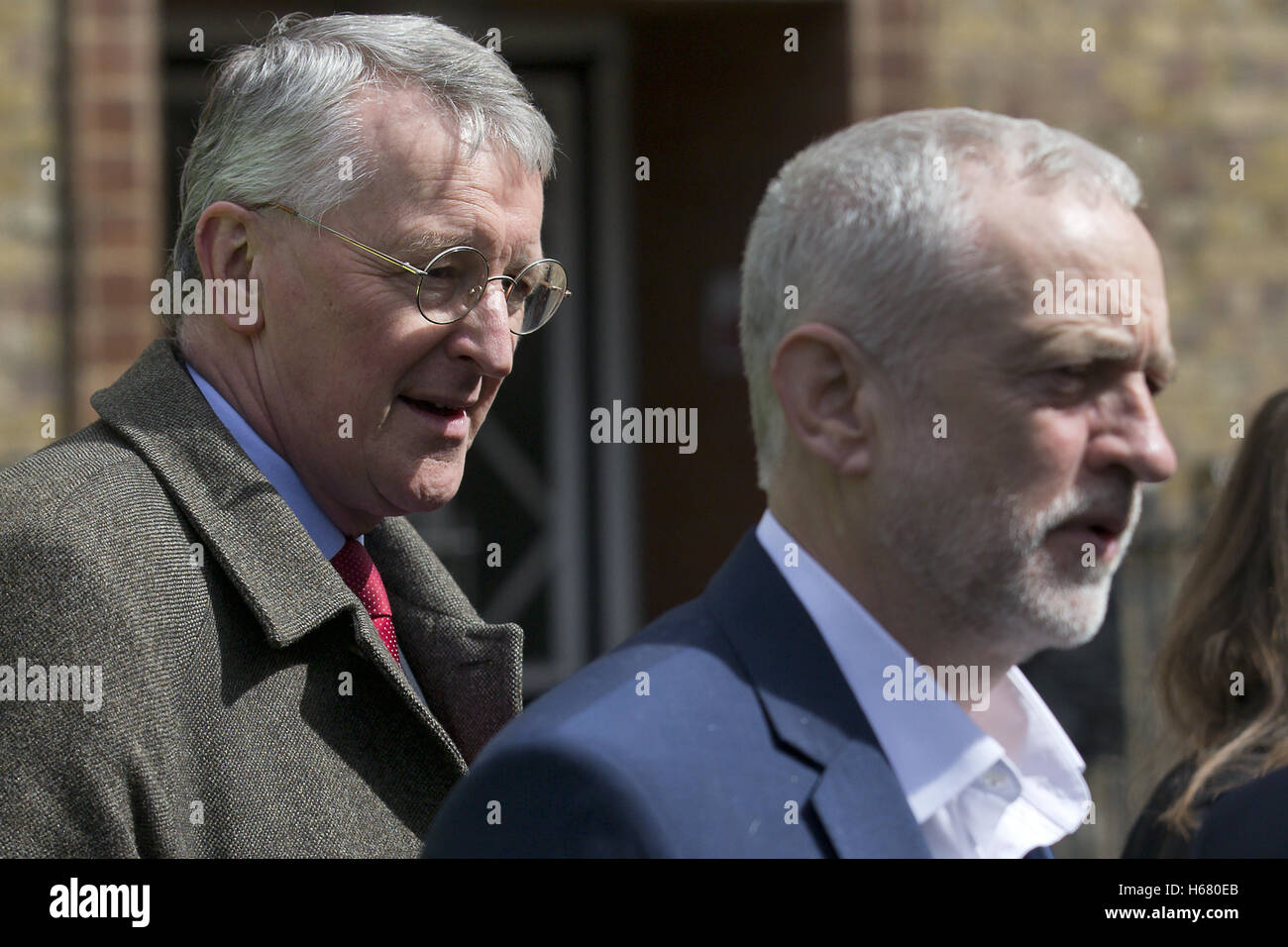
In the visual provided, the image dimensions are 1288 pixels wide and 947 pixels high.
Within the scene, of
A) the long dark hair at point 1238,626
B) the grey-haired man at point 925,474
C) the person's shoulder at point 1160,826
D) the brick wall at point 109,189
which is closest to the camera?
the grey-haired man at point 925,474

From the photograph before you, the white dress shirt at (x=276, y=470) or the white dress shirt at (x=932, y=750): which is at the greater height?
the white dress shirt at (x=276, y=470)

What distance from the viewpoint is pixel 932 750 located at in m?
1.80

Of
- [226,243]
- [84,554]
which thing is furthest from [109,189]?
[84,554]

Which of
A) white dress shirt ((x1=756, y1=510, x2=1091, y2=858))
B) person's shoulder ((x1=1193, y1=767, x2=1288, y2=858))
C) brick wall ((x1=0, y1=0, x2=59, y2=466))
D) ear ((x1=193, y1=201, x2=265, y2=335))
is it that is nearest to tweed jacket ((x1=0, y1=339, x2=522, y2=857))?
ear ((x1=193, y1=201, x2=265, y2=335))

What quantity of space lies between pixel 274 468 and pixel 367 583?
A: 0.79ft

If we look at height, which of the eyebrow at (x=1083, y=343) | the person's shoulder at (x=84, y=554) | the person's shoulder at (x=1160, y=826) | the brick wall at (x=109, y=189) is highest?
the brick wall at (x=109, y=189)

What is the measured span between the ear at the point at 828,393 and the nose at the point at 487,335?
2.39 ft

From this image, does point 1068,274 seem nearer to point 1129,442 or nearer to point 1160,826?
point 1129,442

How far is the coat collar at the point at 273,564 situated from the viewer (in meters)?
2.18

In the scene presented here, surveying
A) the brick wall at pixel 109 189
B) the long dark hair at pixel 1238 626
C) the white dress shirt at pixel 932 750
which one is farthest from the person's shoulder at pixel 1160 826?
the brick wall at pixel 109 189

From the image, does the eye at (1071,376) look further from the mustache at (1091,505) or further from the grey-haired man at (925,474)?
the mustache at (1091,505)

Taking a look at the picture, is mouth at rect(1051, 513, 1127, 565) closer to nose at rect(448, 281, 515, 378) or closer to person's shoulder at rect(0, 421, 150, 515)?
nose at rect(448, 281, 515, 378)

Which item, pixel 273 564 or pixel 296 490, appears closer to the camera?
pixel 273 564

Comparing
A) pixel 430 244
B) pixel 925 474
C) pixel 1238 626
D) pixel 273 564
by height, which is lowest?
pixel 1238 626
